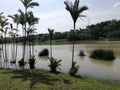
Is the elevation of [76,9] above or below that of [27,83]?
above

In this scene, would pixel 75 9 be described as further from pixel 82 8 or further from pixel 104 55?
pixel 104 55

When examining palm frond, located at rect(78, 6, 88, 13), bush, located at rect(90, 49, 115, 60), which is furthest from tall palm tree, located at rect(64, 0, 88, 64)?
bush, located at rect(90, 49, 115, 60)

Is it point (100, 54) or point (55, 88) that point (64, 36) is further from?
point (55, 88)

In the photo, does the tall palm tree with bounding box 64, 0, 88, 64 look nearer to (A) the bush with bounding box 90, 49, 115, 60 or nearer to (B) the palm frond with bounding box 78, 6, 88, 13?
(B) the palm frond with bounding box 78, 6, 88, 13

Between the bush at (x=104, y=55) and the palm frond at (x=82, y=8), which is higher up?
the palm frond at (x=82, y=8)

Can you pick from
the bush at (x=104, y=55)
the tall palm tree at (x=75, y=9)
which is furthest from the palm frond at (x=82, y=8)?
the bush at (x=104, y=55)

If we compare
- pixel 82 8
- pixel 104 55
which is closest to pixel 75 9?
pixel 82 8

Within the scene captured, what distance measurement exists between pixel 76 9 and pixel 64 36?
95.7 meters

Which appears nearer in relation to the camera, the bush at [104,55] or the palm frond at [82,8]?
the palm frond at [82,8]

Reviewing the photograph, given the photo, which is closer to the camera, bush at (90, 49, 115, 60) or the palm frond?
the palm frond

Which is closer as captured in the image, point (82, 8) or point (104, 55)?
point (82, 8)

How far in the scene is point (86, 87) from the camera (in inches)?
391

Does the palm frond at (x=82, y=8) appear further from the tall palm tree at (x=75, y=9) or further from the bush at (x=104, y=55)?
the bush at (x=104, y=55)

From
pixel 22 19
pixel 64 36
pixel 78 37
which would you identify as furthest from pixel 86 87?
pixel 64 36
